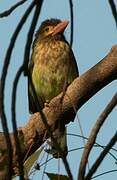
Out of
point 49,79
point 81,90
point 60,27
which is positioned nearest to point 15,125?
point 81,90

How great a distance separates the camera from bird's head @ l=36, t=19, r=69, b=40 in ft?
19.2

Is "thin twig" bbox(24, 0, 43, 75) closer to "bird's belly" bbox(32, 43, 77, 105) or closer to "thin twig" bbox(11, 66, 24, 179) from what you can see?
"thin twig" bbox(11, 66, 24, 179)

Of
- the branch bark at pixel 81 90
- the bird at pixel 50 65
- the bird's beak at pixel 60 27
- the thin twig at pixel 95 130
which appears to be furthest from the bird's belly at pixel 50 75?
the thin twig at pixel 95 130

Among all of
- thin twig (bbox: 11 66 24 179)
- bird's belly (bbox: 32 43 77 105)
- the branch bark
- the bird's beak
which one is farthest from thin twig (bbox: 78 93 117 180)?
the bird's beak

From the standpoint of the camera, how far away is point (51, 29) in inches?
241

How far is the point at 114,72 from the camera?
2832 mm

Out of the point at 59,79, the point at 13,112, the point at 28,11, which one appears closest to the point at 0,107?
the point at 13,112

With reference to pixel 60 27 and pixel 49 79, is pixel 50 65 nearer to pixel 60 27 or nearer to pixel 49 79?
pixel 49 79

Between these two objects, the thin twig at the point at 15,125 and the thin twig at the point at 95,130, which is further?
the thin twig at the point at 95,130

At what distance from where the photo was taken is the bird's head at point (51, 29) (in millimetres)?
5855

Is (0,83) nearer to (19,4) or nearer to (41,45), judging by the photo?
(19,4)

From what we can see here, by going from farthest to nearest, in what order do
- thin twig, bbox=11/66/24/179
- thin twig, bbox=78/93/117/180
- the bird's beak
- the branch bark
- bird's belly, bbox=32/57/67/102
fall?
1. the bird's beak
2. bird's belly, bbox=32/57/67/102
3. the branch bark
4. thin twig, bbox=78/93/117/180
5. thin twig, bbox=11/66/24/179

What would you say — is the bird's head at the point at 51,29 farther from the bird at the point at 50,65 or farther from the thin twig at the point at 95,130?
the thin twig at the point at 95,130

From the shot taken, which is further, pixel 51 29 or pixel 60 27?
pixel 51 29
